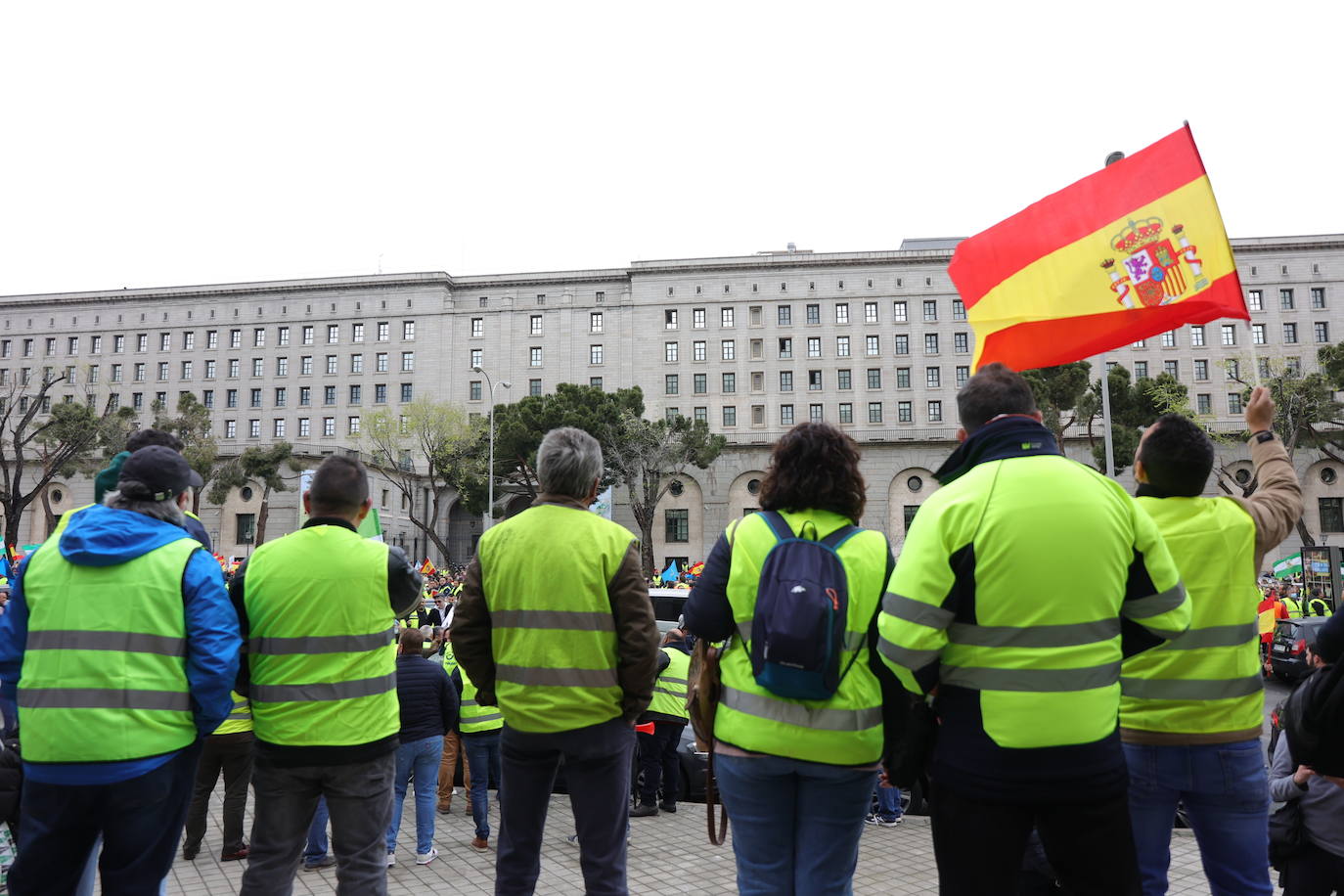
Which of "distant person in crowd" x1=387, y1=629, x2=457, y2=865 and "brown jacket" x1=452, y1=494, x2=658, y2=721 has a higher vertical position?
"brown jacket" x1=452, y1=494, x2=658, y2=721

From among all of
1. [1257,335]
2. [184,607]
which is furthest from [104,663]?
[1257,335]

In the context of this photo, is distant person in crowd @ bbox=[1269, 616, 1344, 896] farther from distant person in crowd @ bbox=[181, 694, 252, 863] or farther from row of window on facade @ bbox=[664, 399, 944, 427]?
row of window on facade @ bbox=[664, 399, 944, 427]

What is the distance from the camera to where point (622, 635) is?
3.78 meters

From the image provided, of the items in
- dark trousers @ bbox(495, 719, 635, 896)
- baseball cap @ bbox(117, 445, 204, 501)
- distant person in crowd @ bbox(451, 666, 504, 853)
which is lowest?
distant person in crowd @ bbox(451, 666, 504, 853)

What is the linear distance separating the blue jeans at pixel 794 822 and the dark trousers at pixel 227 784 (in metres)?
4.82

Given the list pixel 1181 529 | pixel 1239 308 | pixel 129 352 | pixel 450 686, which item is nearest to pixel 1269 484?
pixel 1181 529

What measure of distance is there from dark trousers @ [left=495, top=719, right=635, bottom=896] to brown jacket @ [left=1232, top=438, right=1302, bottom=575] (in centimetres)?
272

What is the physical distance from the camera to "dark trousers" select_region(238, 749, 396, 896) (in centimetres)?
375

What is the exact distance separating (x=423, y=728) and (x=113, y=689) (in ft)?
11.9

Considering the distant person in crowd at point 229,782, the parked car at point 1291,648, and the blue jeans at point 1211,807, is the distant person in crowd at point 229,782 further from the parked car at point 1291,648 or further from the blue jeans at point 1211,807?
the parked car at point 1291,648

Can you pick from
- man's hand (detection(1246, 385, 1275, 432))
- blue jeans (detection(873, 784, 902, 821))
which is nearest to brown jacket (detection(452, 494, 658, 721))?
man's hand (detection(1246, 385, 1275, 432))

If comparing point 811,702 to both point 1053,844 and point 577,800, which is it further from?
point 577,800

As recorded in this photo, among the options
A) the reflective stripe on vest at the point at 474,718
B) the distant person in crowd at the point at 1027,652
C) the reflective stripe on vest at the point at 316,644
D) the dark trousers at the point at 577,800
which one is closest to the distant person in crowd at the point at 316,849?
the reflective stripe on vest at the point at 474,718

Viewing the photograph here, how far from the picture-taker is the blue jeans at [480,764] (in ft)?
22.7
